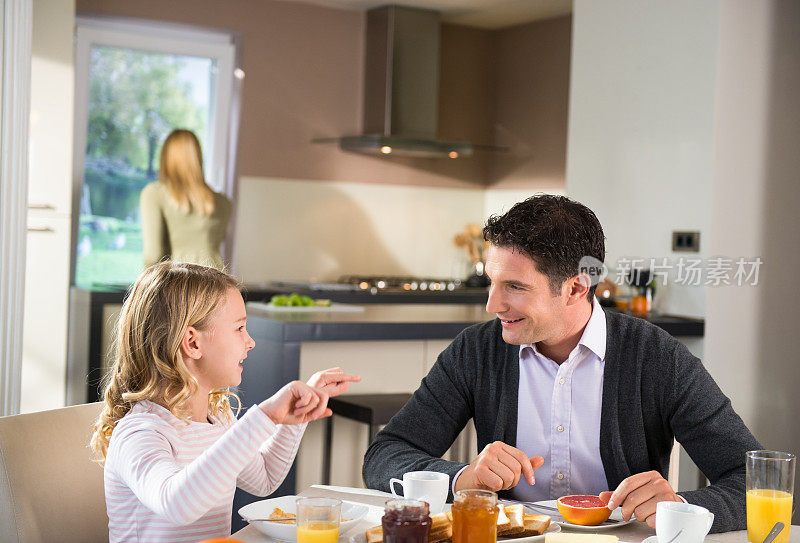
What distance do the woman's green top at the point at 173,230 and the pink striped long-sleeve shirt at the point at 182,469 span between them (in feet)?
9.78

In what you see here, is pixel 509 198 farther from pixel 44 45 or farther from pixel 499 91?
pixel 44 45

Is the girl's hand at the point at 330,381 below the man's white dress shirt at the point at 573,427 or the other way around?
the other way around

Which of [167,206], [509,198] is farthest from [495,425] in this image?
[509,198]

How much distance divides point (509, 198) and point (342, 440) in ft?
10.3

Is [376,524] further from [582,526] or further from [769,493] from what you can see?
[769,493]

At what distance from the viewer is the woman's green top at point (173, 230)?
182 inches

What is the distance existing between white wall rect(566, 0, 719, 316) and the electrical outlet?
0.03 metres

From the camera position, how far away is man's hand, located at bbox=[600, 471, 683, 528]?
145cm

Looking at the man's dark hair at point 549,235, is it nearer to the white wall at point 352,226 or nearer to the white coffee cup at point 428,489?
the white coffee cup at point 428,489

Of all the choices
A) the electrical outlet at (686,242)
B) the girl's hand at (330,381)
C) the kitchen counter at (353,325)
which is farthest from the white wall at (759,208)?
the girl's hand at (330,381)

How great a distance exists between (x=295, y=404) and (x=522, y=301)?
543mm

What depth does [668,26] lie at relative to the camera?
151 inches

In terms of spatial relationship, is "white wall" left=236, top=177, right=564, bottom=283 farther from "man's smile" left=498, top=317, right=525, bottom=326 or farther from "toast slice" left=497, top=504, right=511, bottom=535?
"toast slice" left=497, top=504, right=511, bottom=535

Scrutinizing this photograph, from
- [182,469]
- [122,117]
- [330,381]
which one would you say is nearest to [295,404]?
[330,381]
